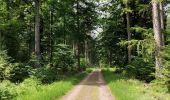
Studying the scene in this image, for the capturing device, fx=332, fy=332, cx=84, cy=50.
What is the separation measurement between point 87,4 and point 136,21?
11.7m

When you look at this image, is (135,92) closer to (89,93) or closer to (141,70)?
(89,93)

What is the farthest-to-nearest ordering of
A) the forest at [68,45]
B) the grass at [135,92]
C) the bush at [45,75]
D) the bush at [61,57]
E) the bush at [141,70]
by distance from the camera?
1. the bush at [61,57]
2. the bush at [141,70]
3. the bush at [45,75]
4. the forest at [68,45]
5. the grass at [135,92]

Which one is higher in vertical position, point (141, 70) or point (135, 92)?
point (141, 70)

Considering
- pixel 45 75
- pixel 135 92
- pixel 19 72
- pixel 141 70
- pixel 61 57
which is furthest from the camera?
pixel 61 57

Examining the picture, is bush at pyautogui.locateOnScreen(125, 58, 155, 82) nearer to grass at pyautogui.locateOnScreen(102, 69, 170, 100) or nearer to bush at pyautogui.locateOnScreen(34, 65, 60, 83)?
grass at pyautogui.locateOnScreen(102, 69, 170, 100)

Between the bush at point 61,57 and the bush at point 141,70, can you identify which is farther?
the bush at point 61,57

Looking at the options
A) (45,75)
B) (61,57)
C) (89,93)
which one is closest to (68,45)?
(61,57)

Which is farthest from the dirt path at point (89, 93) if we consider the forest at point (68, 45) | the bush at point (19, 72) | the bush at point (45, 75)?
the bush at point (19, 72)

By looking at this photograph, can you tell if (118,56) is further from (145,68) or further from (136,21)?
(145,68)

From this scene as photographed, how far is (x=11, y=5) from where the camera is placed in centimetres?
3609

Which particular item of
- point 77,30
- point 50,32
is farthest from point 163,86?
point 77,30

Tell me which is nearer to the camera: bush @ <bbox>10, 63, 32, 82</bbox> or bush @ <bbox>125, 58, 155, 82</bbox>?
bush @ <bbox>125, 58, 155, 82</bbox>

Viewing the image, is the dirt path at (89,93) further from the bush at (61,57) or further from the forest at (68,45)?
the bush at (61,57)

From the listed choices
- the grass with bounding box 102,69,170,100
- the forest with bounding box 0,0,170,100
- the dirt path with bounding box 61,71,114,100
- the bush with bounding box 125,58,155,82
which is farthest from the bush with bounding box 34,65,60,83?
the bush with bounding box 125,58,155,82
